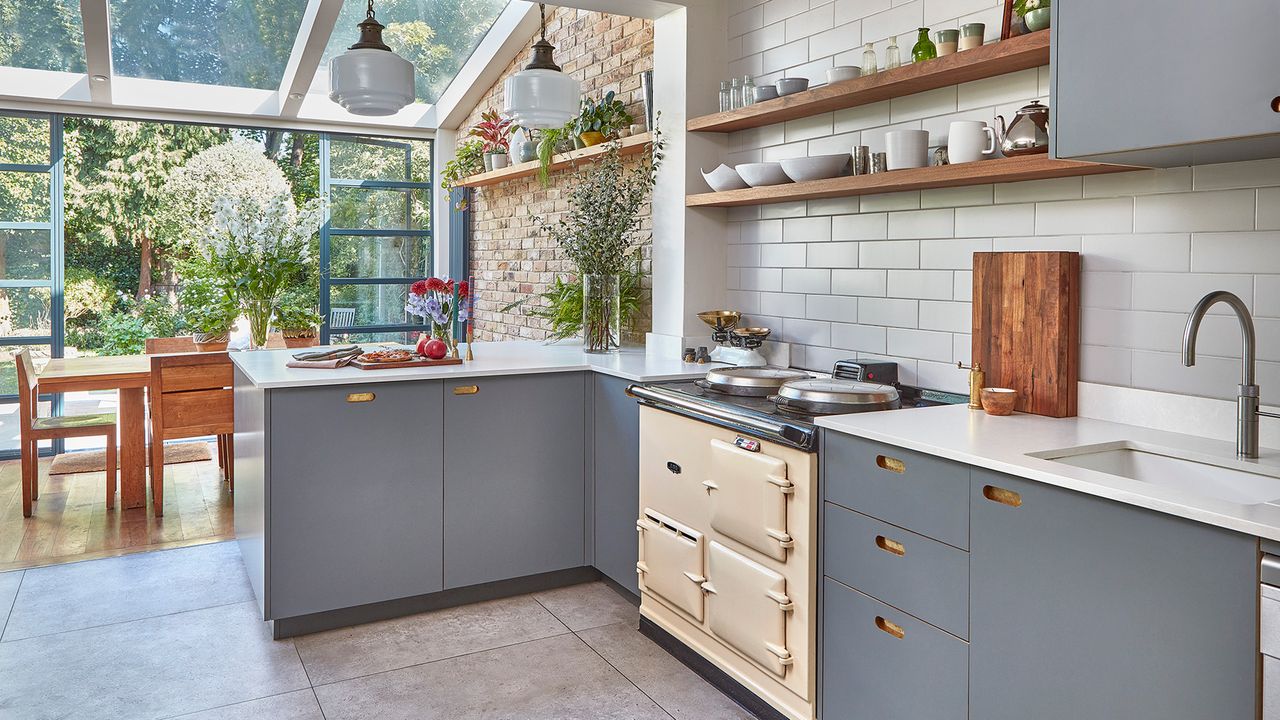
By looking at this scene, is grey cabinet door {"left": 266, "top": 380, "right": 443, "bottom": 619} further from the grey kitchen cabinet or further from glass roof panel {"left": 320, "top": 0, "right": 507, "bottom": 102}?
glass roof panel {"left": 320, "top": 0, "right": 507, "bottom": 102}

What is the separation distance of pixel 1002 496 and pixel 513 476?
6.76 ft


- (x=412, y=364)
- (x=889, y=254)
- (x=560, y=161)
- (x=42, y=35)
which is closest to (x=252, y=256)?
(x=42, y=35)

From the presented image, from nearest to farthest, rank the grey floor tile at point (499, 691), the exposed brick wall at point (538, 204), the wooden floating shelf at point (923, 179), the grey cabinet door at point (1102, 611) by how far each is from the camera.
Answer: the grey cabinet door at point (1102, 611), the wooden floating shelf at point (923, 179), the grey floor tile at point (499, 691), the exposed brick wall at point (538, 204)

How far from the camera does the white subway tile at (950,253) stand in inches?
112

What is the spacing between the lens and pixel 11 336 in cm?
606

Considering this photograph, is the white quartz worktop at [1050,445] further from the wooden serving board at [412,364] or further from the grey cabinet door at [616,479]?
Answer: the wooden serving board at [412,364]

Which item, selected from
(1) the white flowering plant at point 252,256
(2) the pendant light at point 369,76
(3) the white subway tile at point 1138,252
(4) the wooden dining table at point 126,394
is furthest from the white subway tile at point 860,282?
(1) the white flowering plant at point 252,256

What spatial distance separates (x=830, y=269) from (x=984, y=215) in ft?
2.34

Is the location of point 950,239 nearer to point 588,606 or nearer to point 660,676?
point 660,676

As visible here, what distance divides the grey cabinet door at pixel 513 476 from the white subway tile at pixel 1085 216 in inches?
71.1

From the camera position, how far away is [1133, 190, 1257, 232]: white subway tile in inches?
83.5

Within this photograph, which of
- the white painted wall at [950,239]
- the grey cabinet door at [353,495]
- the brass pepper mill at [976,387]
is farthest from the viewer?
the grey cabinet door at [353,495]

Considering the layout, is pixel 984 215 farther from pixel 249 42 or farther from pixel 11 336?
pixel 11 336

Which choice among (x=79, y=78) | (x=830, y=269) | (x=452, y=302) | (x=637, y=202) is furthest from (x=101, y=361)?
(x=830, y=269)
